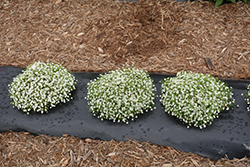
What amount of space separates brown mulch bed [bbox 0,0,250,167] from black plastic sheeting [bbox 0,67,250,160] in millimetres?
433

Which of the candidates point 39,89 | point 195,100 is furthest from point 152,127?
point 39,89

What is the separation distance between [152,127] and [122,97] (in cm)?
74

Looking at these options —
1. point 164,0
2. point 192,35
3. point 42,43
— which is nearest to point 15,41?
point 42,43

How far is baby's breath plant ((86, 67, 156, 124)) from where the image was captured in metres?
3.35

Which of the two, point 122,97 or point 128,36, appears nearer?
point 122,97

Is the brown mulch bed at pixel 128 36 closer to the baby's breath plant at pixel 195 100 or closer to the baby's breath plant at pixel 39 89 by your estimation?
the baby's breath plant at pixel 39 89

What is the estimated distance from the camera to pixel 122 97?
3346 millimetres

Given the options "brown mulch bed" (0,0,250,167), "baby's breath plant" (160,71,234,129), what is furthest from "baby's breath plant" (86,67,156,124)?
"brown mulch bed" (0,0,250,167)

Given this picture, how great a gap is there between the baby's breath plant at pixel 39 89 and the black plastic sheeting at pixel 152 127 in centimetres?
19

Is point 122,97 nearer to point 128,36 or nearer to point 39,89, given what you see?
point 39,89

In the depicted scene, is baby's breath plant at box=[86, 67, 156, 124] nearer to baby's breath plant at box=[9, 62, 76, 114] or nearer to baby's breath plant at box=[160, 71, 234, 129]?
baby's breath plant at box=[160, 71, 234, 129]

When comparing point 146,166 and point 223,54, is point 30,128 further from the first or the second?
point 223,54

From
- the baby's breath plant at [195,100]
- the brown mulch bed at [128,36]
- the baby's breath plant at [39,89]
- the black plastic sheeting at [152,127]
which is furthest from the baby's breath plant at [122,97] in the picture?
the brown mulch bed at [128,36]

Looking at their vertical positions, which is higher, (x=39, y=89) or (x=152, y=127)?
(x=39, y=89)
